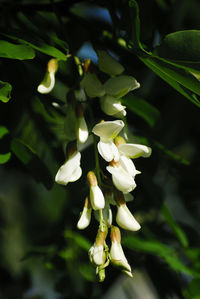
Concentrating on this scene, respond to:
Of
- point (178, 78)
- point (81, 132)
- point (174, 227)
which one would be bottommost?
point (174, 227)

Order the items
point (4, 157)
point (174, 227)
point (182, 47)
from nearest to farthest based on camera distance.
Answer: point (182, 47)
point (4, 157)
point (174, 227)

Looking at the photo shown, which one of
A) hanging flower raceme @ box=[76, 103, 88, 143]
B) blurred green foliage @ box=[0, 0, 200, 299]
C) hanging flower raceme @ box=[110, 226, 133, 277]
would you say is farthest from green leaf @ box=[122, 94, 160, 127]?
hanging flower raceme @ box=[110, 226, 133, 277]

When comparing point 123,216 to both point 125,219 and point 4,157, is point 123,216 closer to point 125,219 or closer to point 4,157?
point 125,219

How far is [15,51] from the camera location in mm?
443

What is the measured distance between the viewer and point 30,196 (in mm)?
1429

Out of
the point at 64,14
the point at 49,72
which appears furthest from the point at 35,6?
the point at 49,72

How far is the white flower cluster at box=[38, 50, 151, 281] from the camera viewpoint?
1.47 feet

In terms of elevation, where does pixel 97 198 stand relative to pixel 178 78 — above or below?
below

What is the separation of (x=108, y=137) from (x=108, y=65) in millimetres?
102

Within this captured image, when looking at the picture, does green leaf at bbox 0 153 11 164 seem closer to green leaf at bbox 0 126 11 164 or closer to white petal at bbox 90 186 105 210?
green leaf at bbox 0 126 11 164

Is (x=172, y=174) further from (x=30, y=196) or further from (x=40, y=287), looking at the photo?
(x=30, y=196)

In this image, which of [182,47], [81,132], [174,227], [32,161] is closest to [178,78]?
[182,47]

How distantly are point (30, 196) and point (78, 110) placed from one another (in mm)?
996

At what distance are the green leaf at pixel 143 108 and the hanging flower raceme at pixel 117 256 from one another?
8.2 inches
